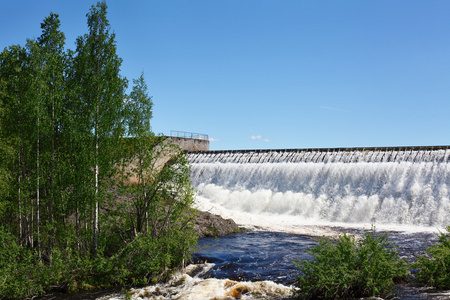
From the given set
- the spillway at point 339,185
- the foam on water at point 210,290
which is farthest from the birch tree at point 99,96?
the spillway at point 339,185

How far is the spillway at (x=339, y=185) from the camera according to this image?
82.1 feet

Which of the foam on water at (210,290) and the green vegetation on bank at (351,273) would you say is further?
the foam on water at (210,290)

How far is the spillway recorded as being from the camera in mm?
25016

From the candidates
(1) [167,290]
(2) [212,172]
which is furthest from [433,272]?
(2) [212,172]

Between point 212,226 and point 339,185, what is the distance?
11.3 meters

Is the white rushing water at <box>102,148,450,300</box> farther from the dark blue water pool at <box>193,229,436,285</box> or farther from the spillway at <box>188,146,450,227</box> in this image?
the dark blue water pool at <box>193,229,436,285</box>

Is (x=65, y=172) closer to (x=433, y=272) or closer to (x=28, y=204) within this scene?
(x=28, y=204)

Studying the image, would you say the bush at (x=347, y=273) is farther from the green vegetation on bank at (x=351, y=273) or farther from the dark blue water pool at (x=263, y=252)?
the dark blue water pool at (x=263, y=252)

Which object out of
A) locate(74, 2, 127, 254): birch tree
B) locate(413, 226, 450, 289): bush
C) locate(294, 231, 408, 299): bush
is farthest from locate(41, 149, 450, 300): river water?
locate(74, 2, 127, 254): birch tree

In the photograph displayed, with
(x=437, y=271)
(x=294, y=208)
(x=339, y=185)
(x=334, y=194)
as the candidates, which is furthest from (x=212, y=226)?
(x=437, y=271)

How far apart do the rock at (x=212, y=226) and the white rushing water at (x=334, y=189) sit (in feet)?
8.17

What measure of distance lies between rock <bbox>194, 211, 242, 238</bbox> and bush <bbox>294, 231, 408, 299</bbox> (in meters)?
10.3

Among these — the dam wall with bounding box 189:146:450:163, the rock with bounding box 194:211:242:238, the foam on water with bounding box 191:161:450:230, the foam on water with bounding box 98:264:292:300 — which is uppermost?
the dam wall with bounding box 189:146:450:163

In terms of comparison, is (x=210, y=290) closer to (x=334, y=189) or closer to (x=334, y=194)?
(x=334, y=194)
